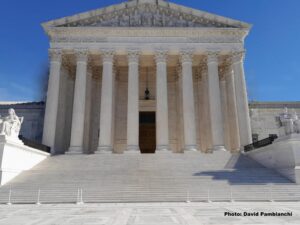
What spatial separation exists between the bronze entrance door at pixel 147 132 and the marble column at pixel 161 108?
7.04m

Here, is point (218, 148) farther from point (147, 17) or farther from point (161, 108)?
point (147, 17)

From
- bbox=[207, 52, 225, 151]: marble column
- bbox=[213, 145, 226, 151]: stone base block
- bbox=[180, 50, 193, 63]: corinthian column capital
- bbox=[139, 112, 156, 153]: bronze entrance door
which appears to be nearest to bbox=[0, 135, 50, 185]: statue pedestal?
bbox=[139, 112, 156, 153]: bronze entrance door

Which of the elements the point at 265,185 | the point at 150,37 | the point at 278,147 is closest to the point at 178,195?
the point at 265,185

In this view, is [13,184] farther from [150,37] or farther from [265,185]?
[150,37]

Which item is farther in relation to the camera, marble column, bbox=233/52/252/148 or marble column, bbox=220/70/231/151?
marble column, bbox=220/70/231/151

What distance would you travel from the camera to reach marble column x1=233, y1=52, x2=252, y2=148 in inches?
1045

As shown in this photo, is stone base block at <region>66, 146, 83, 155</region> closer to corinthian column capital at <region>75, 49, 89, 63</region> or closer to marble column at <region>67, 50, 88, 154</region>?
marble column at <region>67, 50, 88, 154</region>

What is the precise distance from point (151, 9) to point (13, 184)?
23.1 meters

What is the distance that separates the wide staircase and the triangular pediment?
1536cm

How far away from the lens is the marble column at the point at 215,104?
86.7ft

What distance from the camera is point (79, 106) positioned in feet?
88.9

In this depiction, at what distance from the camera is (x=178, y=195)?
1498 cm

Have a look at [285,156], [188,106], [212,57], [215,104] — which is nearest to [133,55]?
[188,106]

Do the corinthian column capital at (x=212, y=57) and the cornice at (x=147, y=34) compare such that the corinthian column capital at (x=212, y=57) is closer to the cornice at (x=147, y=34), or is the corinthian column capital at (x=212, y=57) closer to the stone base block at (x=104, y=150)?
the cornice at (x=147, y=34)
